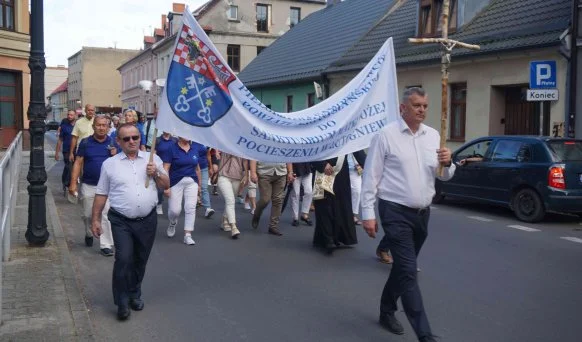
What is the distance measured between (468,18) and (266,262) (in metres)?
15.2

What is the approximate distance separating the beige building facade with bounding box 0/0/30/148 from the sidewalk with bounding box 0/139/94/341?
22.6 meters

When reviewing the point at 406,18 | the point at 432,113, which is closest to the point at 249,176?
the point at 432,113

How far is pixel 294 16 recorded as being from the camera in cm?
5181

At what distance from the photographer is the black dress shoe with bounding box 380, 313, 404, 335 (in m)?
5.19

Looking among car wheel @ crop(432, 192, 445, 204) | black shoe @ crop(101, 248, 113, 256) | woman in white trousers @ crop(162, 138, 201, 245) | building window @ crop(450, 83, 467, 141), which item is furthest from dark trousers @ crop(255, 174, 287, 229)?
building window @ crop(450, 83, 467, 141)

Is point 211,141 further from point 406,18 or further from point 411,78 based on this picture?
point 406,18

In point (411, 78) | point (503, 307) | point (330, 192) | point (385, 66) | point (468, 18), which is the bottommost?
point (503, 307)

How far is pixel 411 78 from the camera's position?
21906 mm

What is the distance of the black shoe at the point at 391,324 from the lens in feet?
17.0

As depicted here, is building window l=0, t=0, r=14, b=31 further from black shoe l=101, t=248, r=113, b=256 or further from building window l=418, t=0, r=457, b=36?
black shoe l=101, t=248, r=113, b=256

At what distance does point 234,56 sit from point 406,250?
46.0 metres

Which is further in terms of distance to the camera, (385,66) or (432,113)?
(432,113)

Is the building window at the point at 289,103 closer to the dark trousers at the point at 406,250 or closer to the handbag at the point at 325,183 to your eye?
the handbag at the point at 325,183

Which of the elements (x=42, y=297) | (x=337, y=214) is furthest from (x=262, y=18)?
(x=42, y=297)
